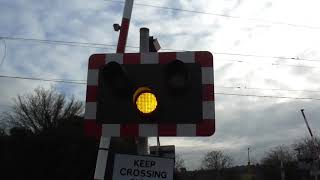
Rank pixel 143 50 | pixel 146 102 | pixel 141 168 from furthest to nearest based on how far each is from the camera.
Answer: pixel 143 50
pixel 146 102
pixel 141 168

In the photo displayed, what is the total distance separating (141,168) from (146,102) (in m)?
0.61

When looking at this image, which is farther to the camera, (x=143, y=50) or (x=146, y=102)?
(x=143, y=50)

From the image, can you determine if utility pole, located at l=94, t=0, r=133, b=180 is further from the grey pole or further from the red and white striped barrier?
the grey pole

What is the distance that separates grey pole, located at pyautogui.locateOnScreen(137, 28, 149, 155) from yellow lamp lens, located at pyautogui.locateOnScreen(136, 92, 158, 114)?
397 mm

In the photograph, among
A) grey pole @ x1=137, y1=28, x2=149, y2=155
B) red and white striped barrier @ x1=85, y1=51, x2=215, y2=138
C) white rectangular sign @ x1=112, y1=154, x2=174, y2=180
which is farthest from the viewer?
grey pole @ x1=137, y1=28, x2=149, y2=155

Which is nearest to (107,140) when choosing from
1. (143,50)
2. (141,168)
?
(141,168)

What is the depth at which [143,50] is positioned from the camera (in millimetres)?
5820

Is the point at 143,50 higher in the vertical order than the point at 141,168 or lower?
higher

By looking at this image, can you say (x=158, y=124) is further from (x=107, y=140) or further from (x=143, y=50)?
(x=143, y=50)

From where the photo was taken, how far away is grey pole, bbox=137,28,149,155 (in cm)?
539

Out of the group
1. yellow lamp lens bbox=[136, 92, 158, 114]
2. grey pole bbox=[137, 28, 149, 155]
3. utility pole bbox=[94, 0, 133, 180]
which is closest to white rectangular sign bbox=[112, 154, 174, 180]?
utility pole bbox=[94, 0, 133, 180]

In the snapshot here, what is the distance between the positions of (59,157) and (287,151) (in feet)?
214

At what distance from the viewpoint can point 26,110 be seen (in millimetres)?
65750

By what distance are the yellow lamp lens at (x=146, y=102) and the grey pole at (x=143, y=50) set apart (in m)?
0.40
